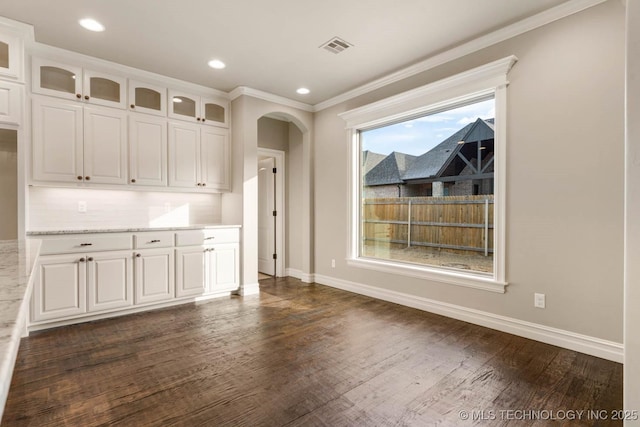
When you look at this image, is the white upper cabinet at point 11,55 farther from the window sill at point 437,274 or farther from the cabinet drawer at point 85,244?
the window sill at point 437,274

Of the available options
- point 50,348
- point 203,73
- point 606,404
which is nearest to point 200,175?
point 203,73

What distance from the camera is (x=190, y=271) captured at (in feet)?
12.9

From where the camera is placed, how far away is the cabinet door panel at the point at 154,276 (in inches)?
141

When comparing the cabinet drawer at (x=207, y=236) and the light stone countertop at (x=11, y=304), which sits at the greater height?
the light stone countertop at (x=11, y=304)

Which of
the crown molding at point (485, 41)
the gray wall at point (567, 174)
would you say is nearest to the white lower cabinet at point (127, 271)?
the crown molding at point (485, 41)

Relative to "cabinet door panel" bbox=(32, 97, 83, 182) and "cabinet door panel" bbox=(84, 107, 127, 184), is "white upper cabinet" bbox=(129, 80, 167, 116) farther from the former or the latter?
"cabinet door panel" bbox=(32, 97, 83, 182)

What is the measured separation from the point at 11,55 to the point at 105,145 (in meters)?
1.02

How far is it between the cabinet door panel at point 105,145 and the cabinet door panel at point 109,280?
849mm

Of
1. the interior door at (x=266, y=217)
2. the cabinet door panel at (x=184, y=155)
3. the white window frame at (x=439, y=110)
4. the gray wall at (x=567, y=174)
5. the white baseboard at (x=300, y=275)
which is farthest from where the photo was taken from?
the interior door at (x=266, y=217)

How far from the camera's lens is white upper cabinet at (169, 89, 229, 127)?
13.5 feet

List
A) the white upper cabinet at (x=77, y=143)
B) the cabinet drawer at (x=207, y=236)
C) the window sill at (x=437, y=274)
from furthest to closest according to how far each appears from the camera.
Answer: the cabinet drawer at (x=207, y=236) → the white upper cabinet at (x=77, y=143) → the window sill at (x=437, y=274)

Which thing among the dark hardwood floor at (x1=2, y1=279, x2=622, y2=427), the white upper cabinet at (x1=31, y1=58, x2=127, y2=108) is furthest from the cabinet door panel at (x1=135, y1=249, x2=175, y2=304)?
the white upper cabinet at (x1=31, y1=58, x2=127, y2=108)

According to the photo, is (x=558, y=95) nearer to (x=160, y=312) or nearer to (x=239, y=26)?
(x=239, y=26)

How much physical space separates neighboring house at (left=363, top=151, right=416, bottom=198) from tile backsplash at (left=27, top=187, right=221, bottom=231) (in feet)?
7.20
